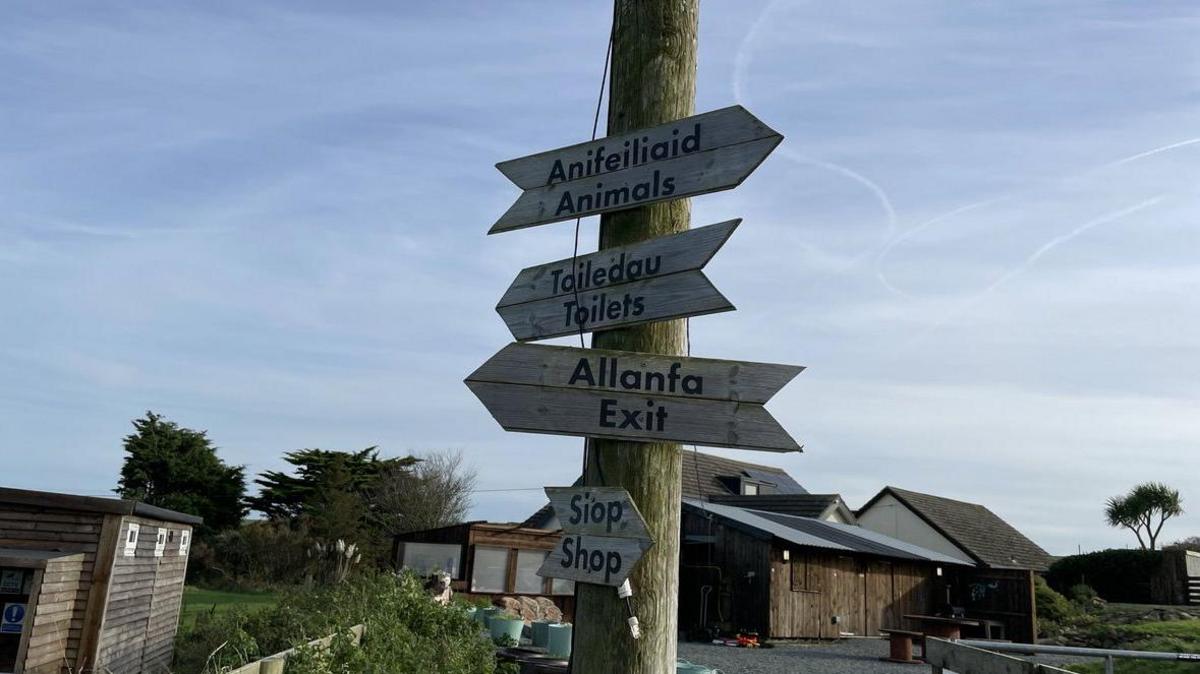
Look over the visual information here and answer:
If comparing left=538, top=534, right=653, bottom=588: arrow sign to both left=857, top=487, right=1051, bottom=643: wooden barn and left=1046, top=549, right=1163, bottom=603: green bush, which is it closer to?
left=857, top=487, right=1051, bottom=643: wooden barn

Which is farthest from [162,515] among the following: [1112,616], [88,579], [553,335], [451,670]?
[1112,616]

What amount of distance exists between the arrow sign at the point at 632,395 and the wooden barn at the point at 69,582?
1385 cm

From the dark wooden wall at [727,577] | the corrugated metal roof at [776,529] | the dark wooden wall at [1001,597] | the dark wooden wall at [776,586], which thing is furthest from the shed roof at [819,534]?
the dark wooden wall at [1001,597]

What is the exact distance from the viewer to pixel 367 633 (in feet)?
33.7

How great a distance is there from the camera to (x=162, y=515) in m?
18.1

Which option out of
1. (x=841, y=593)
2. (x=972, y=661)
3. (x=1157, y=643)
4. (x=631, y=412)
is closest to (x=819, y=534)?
(x=841, y=593)

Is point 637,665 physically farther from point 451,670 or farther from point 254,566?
point 254,566

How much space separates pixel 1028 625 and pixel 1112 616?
4661mm

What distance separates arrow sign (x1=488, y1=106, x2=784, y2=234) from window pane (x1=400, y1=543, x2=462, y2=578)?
26311mm

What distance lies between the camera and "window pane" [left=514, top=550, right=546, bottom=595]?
2914 centimetres

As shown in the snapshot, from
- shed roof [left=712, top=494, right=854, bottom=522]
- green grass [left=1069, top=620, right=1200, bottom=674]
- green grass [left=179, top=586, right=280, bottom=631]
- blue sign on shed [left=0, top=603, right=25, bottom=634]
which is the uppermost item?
shed roof [left=712, top=494, right=854, bottom=522]

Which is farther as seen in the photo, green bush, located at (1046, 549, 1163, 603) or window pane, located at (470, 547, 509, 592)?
green bush, located at (1046, 549, 1163, 603)

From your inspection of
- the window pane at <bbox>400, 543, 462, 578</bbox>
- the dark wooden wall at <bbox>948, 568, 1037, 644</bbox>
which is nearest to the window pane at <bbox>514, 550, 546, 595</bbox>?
the window pane at <bbox>400, 543, 462, 578</bbox>

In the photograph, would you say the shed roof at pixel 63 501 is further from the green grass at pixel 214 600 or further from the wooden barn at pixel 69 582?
the green grass at pixel 214 600
